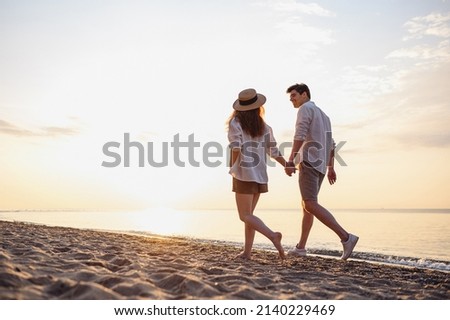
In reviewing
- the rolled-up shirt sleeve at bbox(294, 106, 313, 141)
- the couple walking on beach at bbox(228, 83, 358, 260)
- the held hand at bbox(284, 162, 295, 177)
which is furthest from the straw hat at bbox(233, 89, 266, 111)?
the held hand at bbox(284, 162, 295, 177)

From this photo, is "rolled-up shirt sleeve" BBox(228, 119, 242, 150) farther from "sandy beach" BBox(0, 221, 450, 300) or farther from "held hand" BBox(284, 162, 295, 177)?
"sandy beach" BBox(0, 221, 450, 300)

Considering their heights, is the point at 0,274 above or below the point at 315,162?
below

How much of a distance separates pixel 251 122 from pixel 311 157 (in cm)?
113

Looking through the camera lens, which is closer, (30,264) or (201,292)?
(201,292)

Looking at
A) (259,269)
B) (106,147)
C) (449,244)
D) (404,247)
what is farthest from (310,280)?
(449,244)

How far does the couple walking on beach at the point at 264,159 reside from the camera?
5.35 meters

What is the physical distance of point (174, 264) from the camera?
14.5 ft

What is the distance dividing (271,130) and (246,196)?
94 centimetres

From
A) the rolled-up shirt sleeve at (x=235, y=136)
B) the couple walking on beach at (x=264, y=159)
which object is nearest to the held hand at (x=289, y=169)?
the couple walking on beach at (x=264, y=159)

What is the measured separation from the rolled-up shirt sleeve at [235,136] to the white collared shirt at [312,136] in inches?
38.6

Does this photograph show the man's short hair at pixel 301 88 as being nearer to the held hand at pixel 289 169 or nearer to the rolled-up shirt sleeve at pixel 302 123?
the rolled-up shirt sleeve at pixel 302 123

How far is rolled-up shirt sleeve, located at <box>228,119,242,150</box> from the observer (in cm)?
533

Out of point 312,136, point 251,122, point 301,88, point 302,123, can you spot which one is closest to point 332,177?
point 312,136
